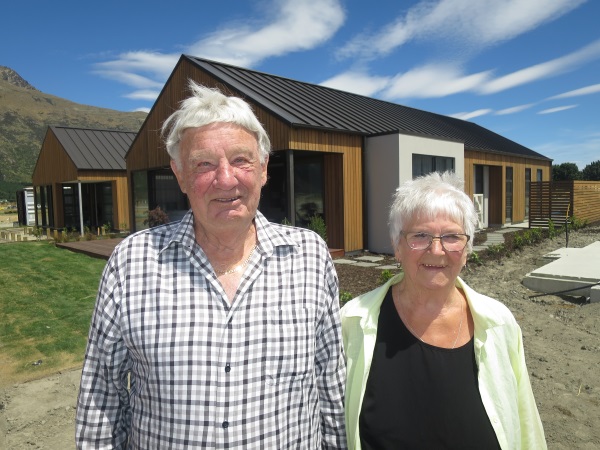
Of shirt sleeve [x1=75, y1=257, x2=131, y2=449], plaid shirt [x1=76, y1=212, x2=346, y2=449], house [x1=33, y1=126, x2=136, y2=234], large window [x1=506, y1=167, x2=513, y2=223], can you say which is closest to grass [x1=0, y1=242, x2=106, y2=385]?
shirt sleeve [x1=75, y1=257, x2=131, y2=449]

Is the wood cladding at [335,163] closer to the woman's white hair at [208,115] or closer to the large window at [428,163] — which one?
the large window at [428,163]

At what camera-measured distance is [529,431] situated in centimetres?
204

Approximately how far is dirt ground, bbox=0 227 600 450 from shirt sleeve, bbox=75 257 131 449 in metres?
2.20

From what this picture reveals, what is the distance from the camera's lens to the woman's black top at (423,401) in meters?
1.94

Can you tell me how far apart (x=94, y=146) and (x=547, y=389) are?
873 inches

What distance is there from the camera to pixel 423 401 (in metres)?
1.97

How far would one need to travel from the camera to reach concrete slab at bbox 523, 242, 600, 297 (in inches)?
305

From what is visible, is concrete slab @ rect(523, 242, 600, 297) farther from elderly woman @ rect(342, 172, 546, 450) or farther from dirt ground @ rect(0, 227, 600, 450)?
elderly woman @ rect(342, 172, 546, 450)

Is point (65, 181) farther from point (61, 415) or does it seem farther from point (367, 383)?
point (367, 383)

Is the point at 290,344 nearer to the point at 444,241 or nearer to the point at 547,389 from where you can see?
the point at 444,241

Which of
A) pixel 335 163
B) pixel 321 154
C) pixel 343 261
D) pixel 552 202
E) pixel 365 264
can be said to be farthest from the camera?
pixel 552 202

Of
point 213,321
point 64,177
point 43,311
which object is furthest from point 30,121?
point 213,321

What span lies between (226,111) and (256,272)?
26.2 inches

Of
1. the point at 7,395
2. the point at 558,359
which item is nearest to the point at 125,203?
the point at 7,395
